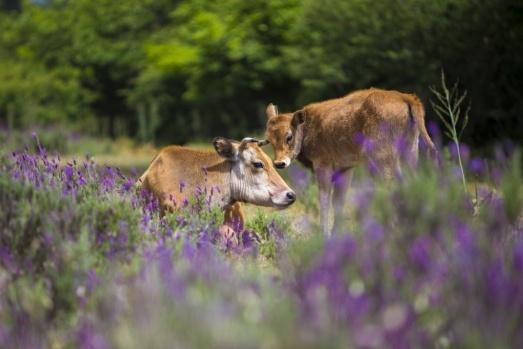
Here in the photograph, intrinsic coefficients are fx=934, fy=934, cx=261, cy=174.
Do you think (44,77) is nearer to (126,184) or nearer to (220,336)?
(126,184)

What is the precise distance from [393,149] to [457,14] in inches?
467

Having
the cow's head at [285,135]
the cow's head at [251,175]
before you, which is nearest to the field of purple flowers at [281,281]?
the cow's head at [251,175]

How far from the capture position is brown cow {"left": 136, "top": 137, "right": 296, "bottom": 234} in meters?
9.23

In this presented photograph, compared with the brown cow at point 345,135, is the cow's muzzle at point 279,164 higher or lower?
lower

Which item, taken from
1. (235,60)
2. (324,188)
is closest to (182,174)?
(324,188)

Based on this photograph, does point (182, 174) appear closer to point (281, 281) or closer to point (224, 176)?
point (224, 176)

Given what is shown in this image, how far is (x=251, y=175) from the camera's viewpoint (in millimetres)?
9320

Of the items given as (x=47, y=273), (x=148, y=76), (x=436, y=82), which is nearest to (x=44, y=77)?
(x=148, y=76)

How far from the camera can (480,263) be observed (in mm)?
5023

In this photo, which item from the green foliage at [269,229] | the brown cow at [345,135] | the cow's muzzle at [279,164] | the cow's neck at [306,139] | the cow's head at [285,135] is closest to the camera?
the green foliage at [269,229]

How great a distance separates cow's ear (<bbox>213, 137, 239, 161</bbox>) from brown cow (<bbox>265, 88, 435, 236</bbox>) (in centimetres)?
110

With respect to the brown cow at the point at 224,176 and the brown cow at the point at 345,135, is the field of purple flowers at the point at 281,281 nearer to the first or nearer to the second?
the brown cow at the point at 224,176

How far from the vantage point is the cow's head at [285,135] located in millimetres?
10609

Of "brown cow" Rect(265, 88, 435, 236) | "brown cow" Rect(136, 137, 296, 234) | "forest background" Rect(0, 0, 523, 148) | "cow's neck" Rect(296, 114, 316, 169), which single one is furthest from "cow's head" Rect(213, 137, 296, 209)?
"forest background" Rect(0, 0, 523, 148)
